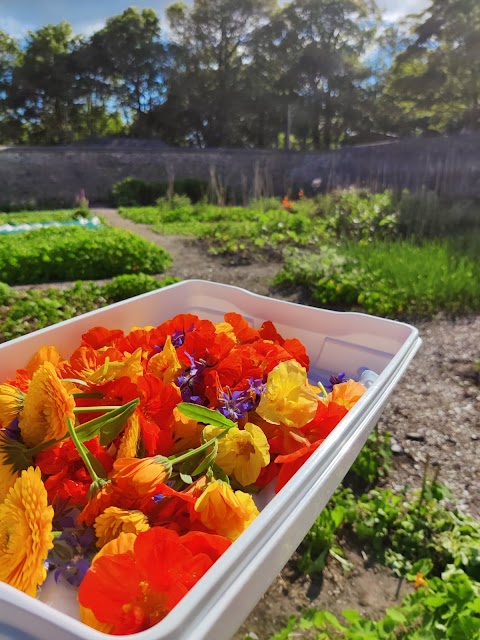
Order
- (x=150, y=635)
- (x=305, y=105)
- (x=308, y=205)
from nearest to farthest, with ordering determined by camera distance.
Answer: (x=150, y=635) < (x=308, y=205) < (x=305, y=105)

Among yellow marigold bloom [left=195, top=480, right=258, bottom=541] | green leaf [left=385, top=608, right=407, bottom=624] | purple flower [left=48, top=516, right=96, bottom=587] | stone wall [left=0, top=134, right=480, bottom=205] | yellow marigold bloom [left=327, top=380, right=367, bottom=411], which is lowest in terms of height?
stone wall [left=0, top=134, right=480, bottom=205]

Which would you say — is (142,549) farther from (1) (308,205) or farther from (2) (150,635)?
(1) (308,205)

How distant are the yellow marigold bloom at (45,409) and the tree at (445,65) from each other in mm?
23434

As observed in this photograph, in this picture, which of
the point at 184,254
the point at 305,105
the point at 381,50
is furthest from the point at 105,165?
the point at 381,50


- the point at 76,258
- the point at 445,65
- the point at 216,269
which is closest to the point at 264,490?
the point at 76,258

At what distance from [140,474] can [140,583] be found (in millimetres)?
212

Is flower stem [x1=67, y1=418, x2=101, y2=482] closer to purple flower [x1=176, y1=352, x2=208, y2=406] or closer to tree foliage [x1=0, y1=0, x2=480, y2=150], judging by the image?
purple flower [x1=176, y1=352, x2=208, y2=406]

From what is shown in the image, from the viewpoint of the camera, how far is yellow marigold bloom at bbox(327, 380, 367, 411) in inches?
51.3

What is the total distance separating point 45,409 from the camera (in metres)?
1.01

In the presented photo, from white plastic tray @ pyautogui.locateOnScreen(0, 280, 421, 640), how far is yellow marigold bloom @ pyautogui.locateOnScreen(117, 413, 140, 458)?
0.27 meters

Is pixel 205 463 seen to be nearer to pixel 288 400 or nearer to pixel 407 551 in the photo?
pixel 288 400

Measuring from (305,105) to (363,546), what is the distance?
33.7 meters

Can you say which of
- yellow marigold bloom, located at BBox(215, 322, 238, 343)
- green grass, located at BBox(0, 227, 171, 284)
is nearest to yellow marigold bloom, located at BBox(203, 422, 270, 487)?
yellow marigold bloom, located at BBox(215, 322, 238, 343)

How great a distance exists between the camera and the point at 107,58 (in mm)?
32188
